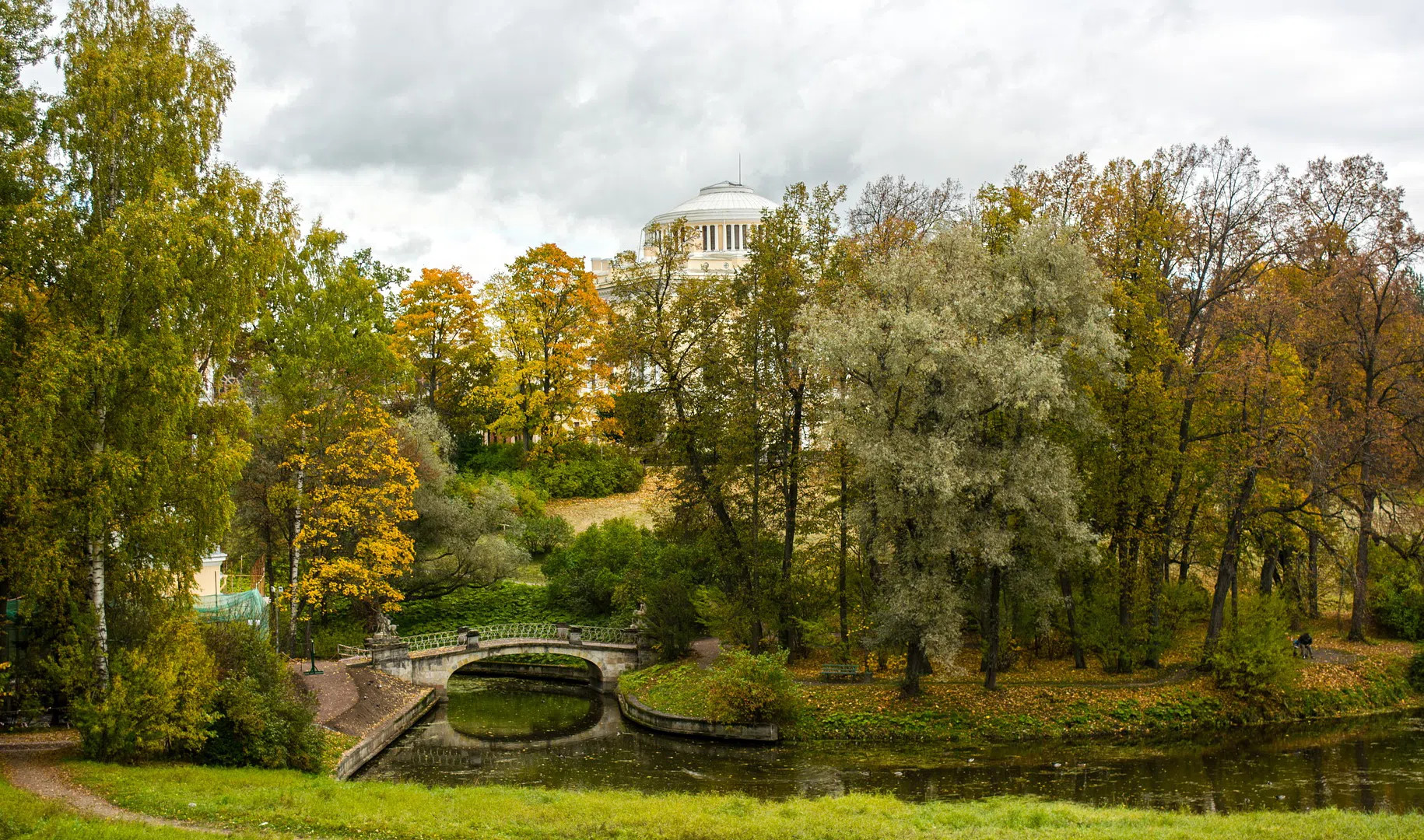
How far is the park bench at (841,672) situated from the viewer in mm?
26414

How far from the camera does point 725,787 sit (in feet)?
65.8

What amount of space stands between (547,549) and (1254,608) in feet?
82.5

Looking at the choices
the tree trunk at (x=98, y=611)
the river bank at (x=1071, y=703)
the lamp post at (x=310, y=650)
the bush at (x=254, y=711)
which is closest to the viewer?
the tree trunk at (x=98, y=611)

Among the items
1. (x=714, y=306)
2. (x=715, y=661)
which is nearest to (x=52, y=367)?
(x=714, y=306)

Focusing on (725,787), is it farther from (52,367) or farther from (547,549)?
(547,549)

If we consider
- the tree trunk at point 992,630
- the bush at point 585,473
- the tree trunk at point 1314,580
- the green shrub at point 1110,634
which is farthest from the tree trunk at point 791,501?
the bush at point 585,473

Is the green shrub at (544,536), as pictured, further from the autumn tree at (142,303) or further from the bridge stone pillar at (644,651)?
the autumn tree at (142,303)

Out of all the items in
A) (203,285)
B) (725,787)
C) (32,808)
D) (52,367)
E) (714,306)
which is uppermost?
(714,306)

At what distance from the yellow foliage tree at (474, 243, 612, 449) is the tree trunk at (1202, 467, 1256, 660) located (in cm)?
2582

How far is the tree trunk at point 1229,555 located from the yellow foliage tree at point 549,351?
25817 mm

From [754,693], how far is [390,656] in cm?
1175

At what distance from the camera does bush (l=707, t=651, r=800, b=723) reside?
2381 cm

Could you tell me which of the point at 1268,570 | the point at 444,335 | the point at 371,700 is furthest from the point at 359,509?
the point at 1268,570

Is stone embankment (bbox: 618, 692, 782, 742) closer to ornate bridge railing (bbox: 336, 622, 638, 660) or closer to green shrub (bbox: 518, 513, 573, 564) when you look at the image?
ornate bridge railing (bbox: 336, 622, 638, 660)
